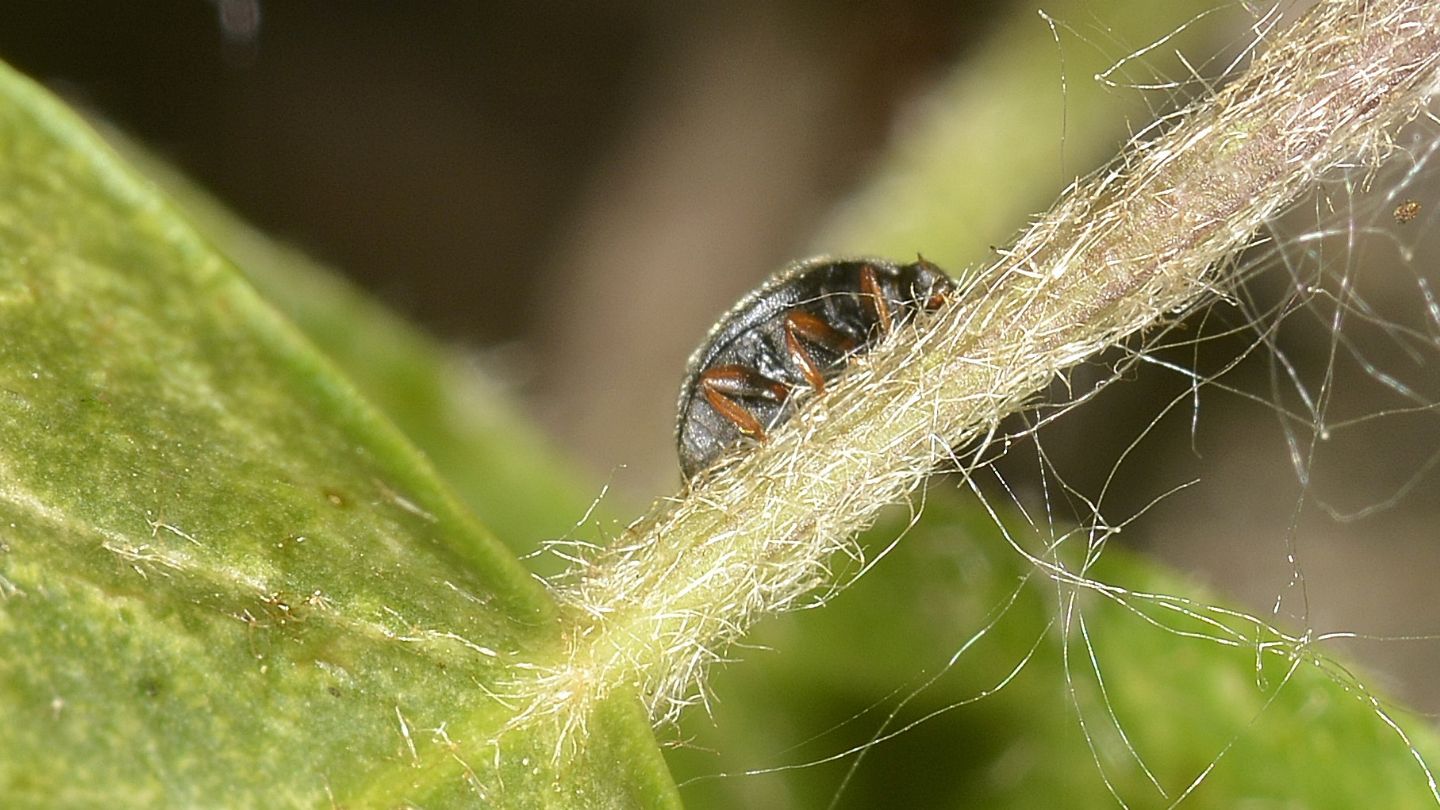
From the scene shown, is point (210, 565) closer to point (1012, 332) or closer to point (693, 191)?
point (1012, 332)

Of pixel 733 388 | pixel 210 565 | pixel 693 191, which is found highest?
pixel 210 565

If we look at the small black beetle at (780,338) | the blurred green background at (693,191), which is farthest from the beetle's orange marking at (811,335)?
the blurred green background at (693,191)

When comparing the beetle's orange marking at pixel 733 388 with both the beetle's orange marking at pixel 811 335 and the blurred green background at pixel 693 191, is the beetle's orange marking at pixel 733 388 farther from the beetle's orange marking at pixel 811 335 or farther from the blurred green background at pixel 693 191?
the blurred green background at pixel 693 191

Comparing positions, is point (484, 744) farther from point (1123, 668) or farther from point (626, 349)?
point (626, 349)

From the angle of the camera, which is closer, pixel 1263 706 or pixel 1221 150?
pixel 1221 150

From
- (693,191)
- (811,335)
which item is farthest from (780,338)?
(693,191)

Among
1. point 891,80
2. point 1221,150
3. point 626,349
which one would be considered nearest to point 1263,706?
point 1221,150

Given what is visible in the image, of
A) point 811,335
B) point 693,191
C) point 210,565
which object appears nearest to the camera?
point 210,565
